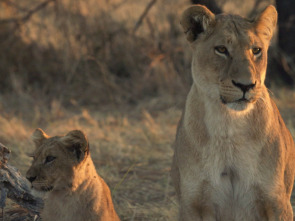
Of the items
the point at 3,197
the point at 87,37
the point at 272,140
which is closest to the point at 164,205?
the point at 3,197

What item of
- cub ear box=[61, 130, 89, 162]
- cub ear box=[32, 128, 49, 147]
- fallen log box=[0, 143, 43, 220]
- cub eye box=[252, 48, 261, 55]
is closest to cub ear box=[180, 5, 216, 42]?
cub eye box=[252, 48, 261, 55]

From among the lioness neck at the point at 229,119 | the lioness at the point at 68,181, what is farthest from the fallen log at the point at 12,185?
the lioness neck at the point at 229,119

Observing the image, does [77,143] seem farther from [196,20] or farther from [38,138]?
[196,20]

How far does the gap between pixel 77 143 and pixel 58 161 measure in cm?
17

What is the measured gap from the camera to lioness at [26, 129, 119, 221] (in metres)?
3.57

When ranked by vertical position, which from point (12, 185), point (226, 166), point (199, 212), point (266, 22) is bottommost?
point (12, 185)

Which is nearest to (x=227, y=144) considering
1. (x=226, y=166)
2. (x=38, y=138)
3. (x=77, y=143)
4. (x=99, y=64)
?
(x=226, y=166)

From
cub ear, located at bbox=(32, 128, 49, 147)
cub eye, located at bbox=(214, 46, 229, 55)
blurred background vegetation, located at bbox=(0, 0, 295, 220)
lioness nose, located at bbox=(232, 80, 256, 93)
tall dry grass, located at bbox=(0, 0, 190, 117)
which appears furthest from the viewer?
tall dry grass, located at bbox=(0, 0, 190, 117)

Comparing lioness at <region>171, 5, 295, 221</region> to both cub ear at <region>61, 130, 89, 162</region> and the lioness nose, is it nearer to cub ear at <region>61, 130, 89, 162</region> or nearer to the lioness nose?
the lioness nose

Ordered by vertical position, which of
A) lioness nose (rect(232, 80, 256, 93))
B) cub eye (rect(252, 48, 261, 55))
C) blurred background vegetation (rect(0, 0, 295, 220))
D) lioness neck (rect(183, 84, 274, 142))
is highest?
cub eye (rect(252, 48, 261, 55))

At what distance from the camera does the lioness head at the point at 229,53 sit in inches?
116

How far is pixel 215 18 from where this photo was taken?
326 centimetres

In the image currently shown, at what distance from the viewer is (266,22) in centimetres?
326

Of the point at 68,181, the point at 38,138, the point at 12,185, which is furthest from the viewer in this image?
the point at 12,185
